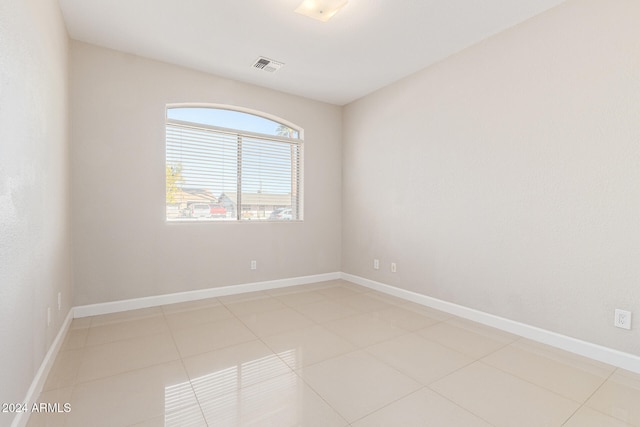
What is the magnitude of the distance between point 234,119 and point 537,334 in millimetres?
3998

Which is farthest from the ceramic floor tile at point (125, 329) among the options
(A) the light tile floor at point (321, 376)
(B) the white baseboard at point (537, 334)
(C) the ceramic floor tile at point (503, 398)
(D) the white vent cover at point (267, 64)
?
(D) the white vent cover at point (267, 64)

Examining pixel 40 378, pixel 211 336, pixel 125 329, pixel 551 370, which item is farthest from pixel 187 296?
pixel 551 370

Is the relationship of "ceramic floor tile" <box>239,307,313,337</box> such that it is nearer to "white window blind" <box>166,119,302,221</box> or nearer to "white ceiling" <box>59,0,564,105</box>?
"white window blind" <box>166,119,302,221</box>

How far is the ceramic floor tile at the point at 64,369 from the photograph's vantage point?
182 cm

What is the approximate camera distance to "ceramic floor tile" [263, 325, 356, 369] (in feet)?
7.13

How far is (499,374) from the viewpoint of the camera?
1967mm

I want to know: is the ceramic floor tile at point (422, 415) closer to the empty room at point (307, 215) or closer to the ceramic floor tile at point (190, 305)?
the empty room at point (307, 215)

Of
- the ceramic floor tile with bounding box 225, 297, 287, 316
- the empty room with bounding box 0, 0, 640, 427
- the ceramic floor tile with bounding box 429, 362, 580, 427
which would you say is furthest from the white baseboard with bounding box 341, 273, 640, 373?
the ceramic floor tile with bounding box 225, 297, 287, 316

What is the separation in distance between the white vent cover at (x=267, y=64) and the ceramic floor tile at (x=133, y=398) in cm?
306

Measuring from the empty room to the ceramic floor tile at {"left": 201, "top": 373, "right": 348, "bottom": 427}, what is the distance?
0.02m

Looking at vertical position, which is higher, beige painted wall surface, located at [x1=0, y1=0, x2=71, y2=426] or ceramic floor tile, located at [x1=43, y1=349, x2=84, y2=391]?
beige painted wall surface, located at [x1=0, y1=0, x2=71, y2=426]

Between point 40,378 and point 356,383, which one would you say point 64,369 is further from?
point 356,383

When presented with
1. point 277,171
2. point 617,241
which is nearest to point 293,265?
point 277,171

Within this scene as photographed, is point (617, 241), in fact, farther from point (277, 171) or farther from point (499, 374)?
point (277, 171)
